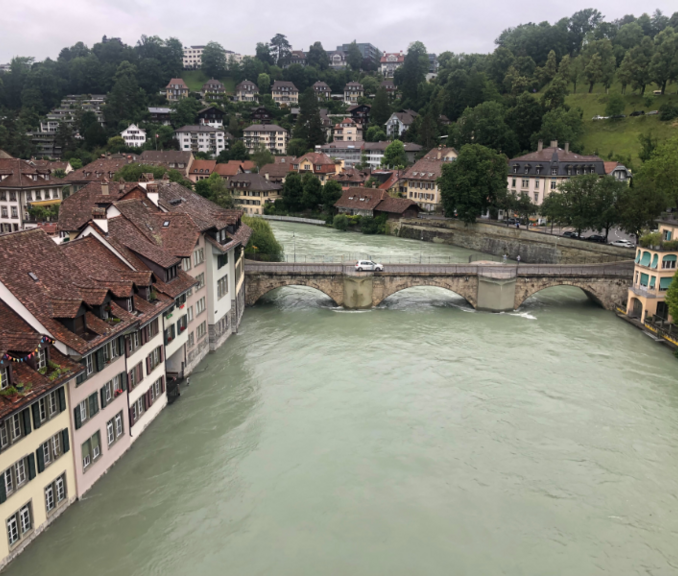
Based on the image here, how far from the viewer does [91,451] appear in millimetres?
20656

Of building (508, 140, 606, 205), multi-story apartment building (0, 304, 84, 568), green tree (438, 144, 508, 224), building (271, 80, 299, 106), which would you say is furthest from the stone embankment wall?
building (271, 80, 299, 106)

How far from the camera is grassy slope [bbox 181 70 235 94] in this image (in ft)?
576

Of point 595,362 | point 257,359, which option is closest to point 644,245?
point 595,362

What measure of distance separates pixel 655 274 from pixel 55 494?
1483 inches

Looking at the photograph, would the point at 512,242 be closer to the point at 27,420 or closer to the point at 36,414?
the point at 36,414

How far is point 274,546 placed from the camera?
19438mm

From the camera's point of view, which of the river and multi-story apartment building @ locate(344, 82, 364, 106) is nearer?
the river

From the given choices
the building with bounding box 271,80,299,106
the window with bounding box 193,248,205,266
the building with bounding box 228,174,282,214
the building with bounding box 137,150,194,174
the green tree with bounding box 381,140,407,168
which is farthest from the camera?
the building with bounding box 271,80,299,106

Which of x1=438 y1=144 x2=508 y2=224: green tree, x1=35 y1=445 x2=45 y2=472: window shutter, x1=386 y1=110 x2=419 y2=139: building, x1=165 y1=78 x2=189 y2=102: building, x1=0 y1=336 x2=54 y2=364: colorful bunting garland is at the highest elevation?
x1=165 y1=78 x2=189 y2=102: building

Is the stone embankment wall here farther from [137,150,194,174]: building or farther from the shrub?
[137,150,194,174]: building

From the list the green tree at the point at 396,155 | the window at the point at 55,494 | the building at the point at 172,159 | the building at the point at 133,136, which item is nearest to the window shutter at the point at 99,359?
the window at the point at 55,494

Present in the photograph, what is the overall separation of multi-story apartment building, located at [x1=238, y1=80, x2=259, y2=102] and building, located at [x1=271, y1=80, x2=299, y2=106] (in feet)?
15.2

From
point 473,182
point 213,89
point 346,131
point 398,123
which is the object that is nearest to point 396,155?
point 398,123

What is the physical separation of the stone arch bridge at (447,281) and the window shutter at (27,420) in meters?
28.2
